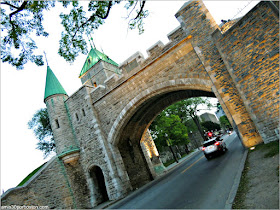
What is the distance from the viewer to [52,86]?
45.3ft

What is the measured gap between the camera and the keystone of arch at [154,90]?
865 centimetres

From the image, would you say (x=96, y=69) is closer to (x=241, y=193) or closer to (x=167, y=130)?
(x=167, y=130)

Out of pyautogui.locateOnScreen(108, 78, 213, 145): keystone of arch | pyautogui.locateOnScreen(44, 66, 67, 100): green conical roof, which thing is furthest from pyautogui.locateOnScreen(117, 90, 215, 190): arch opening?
pyautogui.locateOnScreen(44, 66, 67, 100): green conical roof

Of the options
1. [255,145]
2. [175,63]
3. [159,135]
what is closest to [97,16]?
[175,63]

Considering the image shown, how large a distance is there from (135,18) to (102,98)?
620cm

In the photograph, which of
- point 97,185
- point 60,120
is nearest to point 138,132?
point 97,185

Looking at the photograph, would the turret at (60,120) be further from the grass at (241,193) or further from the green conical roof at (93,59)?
the green conical roof at (93,59)

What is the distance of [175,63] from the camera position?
9297 mm

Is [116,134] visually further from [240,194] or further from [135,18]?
[240,194]

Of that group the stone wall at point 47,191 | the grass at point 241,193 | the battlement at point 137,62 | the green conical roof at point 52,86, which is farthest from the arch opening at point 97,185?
the grass at point 241,193

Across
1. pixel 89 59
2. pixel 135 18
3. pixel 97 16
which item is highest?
pixel 89 59

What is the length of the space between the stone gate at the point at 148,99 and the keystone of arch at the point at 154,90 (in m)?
0.05

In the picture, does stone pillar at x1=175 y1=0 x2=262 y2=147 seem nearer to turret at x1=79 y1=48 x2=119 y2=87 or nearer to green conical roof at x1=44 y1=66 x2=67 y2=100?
green conical roof at x1=44 y1=66 x2=67 y2=100

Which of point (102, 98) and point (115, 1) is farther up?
point (115, 1)
